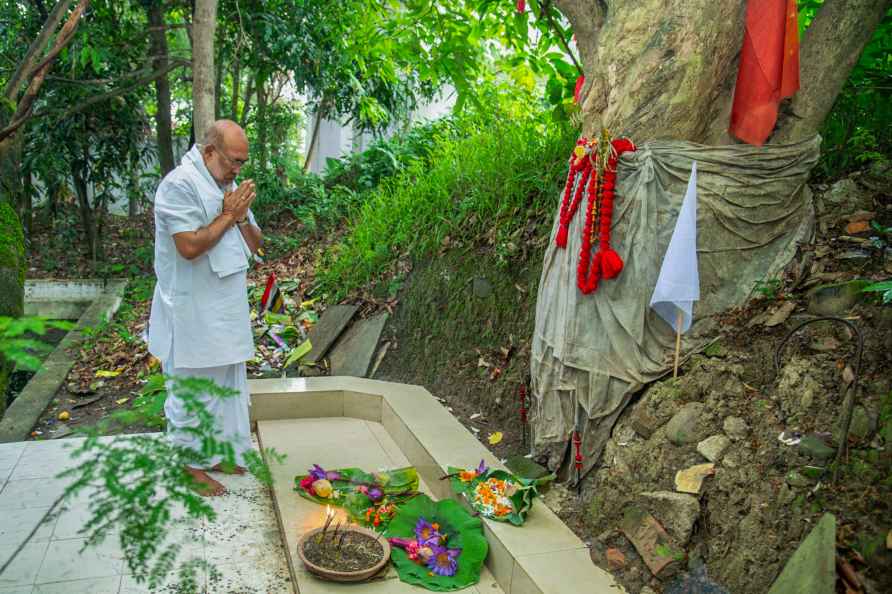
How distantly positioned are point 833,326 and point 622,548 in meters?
1.39

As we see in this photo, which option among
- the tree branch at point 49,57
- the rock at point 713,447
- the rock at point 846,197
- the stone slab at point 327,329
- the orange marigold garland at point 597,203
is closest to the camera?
the rock at point 713,447

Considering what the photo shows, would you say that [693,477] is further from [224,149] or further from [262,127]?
[262,127]

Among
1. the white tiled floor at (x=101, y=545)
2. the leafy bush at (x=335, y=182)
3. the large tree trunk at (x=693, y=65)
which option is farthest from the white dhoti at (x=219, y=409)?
the leafy bush at (x=335, y=182)

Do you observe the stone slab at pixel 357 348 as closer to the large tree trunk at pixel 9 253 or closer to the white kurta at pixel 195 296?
the white kurta at pixel 195 296

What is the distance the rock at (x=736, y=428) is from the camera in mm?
2957

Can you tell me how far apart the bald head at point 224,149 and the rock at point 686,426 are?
96.6 inches

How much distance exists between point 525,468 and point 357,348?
93.7 inches

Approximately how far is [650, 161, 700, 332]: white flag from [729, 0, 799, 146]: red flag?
2.44 ft

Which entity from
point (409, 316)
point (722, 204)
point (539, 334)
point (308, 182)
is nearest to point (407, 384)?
point (409, 316)

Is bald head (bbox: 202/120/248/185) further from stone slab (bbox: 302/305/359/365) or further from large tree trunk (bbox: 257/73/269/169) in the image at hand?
large tree trunk (bbox: 257/73/269/169)

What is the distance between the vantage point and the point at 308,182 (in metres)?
10.1

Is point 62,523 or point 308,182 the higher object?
point 308,182

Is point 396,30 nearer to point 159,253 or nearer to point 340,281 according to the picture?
point 340,281

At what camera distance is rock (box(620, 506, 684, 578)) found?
8.96 feet
